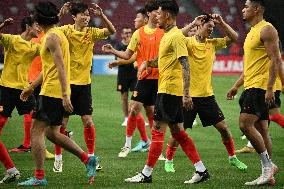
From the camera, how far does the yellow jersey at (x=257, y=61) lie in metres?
10.6

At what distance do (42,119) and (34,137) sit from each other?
25cm

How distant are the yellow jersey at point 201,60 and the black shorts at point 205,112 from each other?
0.34ft

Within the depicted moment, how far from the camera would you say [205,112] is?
1208 centimetres

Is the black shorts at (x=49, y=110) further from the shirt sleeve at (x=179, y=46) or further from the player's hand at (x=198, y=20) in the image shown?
the player's hand at (x=198, y=20)

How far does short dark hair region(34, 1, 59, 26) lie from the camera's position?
1012cm

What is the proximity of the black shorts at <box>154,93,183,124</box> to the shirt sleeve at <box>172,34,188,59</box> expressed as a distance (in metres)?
0.61

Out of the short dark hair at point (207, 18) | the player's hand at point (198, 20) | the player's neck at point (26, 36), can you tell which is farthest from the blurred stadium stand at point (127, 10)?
the player's hand at point (198, 20)

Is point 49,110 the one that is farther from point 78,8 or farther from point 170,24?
point 78,8

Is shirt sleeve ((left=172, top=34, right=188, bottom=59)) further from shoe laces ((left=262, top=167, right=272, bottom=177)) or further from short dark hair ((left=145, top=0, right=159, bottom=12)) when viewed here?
short dark hair ((left=145, top=0, right=159, bottom=12))

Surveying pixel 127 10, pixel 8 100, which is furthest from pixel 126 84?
pixel 127 10

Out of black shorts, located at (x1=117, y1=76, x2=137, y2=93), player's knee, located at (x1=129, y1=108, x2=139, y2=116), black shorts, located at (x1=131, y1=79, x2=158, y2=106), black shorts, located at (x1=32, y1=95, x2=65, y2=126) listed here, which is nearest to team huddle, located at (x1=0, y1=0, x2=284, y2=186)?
black shorts, located at (x1=32, y1=95, x2=65, y2=126)

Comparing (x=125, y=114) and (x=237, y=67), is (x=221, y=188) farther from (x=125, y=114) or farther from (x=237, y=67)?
(x=237, y=67)

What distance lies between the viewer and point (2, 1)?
37531 mm

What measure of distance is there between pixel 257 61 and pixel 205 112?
173 centimetres
